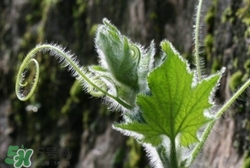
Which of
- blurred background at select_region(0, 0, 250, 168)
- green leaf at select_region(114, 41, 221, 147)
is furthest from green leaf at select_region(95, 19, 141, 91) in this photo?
blurred background at select_region(0, 0, 250, 168)

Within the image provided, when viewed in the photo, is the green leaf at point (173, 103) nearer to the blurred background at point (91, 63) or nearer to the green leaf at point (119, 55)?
the green leaf at point (119, 55)

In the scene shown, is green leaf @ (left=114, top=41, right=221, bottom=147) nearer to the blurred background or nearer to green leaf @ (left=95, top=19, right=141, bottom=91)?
green leaf @ (left=95, top=19, right=141, bottom=91)

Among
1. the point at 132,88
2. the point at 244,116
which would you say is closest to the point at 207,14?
the point at 244,116

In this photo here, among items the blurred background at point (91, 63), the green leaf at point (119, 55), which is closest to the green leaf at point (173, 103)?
the green leaf at point (119, 55)

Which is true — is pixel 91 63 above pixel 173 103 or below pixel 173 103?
above

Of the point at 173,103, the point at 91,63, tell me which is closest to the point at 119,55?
the point at 173,103

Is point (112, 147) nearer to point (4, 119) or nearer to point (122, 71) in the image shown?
point (4, 119)

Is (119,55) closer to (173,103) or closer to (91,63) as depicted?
(173,103)
